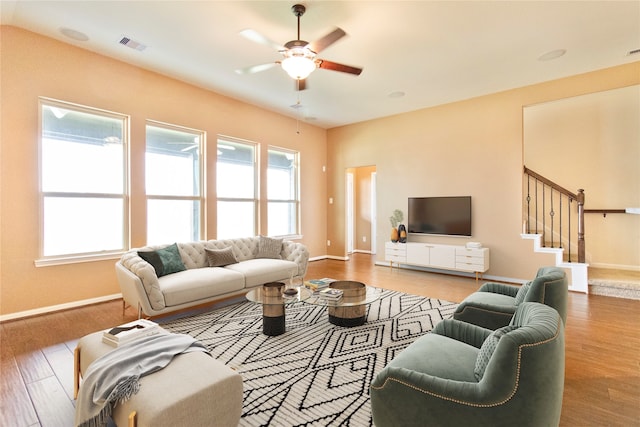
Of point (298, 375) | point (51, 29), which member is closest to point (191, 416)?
point (298, 375)

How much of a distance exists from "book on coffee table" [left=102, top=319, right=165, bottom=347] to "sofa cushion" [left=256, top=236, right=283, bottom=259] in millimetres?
2932

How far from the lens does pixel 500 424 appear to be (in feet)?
3.78

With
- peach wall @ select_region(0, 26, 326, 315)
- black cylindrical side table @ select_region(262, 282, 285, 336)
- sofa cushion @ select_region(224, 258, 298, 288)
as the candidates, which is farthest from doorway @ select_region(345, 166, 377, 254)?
black cylindrical side table @ select_region(262, 282, 285, 336)

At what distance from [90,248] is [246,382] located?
11.0 feet

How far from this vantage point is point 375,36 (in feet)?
11.8

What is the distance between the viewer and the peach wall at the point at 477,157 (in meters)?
5.07

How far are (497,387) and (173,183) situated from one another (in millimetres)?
5122

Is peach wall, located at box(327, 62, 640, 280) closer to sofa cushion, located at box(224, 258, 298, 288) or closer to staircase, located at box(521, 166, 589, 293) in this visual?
staircase, located at box(521, 166, 589, 293)

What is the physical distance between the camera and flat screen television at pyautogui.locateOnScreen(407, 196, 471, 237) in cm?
580

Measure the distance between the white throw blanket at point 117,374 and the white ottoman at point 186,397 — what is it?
0.14ft

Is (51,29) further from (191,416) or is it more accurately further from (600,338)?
(600,338)

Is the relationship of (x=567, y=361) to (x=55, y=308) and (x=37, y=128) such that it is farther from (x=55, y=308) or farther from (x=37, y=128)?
(x=37, y=128)

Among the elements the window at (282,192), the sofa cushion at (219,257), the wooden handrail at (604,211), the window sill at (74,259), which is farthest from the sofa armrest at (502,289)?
the window sill at (74,259)

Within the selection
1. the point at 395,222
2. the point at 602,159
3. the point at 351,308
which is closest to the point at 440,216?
the point at 395,222
